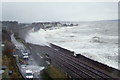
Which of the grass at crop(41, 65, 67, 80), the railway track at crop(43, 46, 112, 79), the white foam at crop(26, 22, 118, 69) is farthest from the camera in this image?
the white foam at crop(26, 22, 118, 69)

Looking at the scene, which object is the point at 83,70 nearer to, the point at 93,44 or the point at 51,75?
the point at 51,75

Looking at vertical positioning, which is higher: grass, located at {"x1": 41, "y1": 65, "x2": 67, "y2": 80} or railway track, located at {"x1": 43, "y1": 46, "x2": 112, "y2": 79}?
grass, located at {"x1": 41, "y1": 65, "x2": 67, "y2": 80}

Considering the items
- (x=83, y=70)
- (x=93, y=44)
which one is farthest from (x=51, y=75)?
Result: (x=93, y=44)

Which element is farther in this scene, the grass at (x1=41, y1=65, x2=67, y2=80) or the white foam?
the white foam

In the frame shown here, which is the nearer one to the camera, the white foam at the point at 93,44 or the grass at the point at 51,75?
the grass at the point at 51,75

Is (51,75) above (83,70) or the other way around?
above

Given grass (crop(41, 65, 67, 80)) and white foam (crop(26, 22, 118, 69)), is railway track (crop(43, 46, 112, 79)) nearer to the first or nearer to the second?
grass (crop(41, 65, 67, 80))

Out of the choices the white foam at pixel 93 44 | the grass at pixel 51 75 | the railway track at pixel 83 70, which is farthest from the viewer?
the white foam at pixel 93 44

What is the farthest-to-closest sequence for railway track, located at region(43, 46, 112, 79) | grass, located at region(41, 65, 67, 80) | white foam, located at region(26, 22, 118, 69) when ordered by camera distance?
white foam, located at region(26, 22, 118, 69) → railway track, located at region(43, 46, 112, 79) → grass, located at region(41, 65, 67, 80)

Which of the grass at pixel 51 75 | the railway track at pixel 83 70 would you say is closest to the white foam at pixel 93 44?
the railway track at pixel 83 70

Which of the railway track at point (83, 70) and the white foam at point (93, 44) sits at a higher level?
the white foam at point (93, 44)

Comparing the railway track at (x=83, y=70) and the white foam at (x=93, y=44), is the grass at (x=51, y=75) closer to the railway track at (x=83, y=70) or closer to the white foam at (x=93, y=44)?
the railway track at (x=83, y=70)

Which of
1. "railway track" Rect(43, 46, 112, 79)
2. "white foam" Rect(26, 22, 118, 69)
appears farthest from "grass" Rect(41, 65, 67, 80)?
"white foam" Rect(26, 22, 118, 69)
